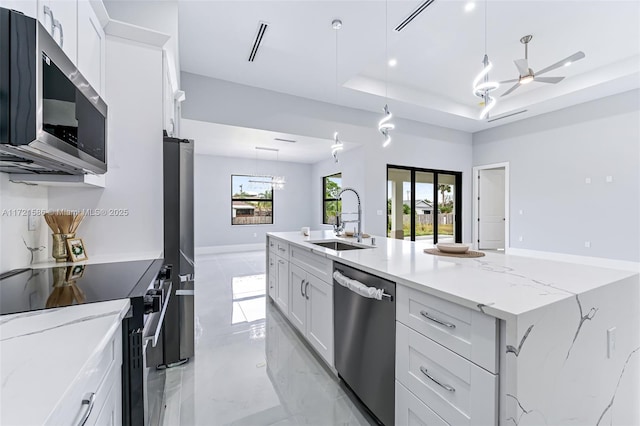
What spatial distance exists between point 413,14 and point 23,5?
3.05 metres

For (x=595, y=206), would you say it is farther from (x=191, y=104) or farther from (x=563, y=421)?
(x=191, y=104)

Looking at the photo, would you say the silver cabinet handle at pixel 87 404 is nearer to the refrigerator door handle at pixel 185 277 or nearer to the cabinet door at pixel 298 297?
the refrigerator door handle at pixel 185 277

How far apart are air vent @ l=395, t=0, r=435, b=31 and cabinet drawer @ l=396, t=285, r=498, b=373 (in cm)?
285

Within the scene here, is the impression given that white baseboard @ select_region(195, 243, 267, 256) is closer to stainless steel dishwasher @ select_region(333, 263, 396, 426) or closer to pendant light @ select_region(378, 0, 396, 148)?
pendant light @ select_region(378, 0, 396, 148)

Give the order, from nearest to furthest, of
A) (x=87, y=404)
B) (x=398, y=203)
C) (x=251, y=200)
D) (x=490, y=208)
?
(x=87, y=404), (x=398, y=203), (x=490, y=208), (x=251, y=200)

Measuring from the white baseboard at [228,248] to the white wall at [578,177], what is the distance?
6574 mm

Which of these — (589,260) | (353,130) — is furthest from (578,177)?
(353,130)

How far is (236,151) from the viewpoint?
6.60 m

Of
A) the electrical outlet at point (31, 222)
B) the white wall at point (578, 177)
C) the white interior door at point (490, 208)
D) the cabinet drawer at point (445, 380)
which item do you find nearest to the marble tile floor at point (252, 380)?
the cabinet drawer at point (445, 380)

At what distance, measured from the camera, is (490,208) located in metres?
7.12

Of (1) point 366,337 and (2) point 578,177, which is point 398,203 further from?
(1) point 366,337

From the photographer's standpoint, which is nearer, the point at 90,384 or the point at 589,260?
the point at 90,384

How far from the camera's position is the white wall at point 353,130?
13.9 feet

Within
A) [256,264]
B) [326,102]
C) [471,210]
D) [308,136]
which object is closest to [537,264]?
[308,136]
